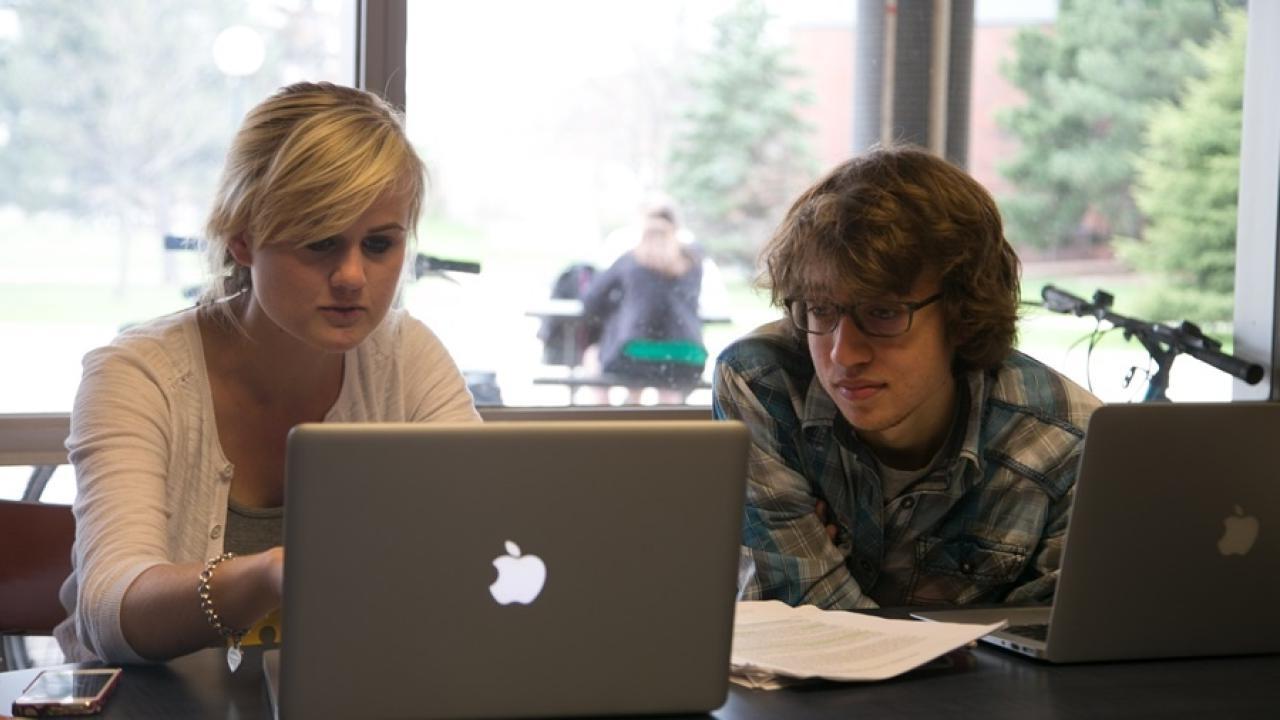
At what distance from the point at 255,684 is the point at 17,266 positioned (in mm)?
2065

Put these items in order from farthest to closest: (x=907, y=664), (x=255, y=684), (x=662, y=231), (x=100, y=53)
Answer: (x=662, y=231)
(x=100, y=53)
(x=907, y=664)
(x=255, y=684)

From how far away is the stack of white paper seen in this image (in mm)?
1461

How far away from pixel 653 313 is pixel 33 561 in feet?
6.42

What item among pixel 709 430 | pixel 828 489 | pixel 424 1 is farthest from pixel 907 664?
pixel 424 1

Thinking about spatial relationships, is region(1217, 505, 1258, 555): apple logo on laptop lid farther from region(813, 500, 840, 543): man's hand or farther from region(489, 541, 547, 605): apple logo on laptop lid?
region(489, 541, 547, 605): apple logo on laptop lid

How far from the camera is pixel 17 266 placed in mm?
3133

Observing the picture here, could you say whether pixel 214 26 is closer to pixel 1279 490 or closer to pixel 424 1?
pixel 424 1

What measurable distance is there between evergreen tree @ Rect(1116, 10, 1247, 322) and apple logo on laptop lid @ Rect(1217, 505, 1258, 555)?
275 cm

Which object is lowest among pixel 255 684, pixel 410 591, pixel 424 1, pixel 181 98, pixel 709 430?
pixel 255 684

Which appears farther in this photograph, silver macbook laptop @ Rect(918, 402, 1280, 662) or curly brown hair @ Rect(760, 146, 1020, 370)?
curly brown hair @ Rect(760, 146, 1020, 370)

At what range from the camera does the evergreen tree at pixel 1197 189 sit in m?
4.13

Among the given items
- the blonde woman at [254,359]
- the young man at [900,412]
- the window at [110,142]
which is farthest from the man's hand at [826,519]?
the window at [110,142]

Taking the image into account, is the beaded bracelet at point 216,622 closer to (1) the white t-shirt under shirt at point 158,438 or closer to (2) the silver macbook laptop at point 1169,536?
(1) the white t-shirt under shirt at point 158,438

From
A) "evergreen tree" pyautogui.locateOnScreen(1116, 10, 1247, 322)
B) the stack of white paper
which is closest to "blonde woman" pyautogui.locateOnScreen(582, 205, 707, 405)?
"evergreen tree" pyautogui.locateOnScreen(1116, 10, 1247, 322)
